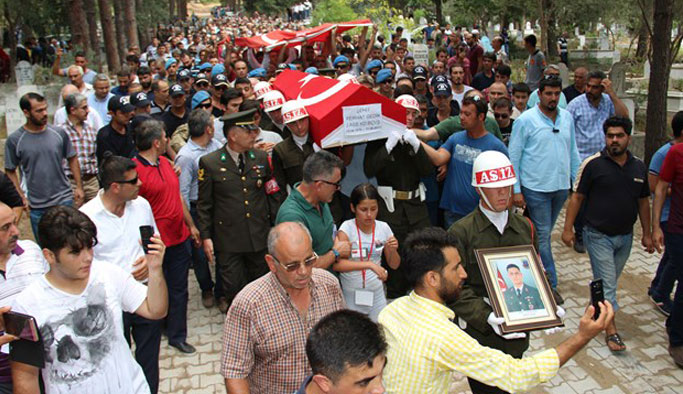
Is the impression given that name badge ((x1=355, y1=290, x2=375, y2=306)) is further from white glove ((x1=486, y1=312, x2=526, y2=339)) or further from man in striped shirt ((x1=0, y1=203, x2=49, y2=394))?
man in striped shirt ((x1=0, y1=203, x2=49, y2=394))

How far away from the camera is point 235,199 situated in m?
5.12

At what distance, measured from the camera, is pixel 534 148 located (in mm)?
5875

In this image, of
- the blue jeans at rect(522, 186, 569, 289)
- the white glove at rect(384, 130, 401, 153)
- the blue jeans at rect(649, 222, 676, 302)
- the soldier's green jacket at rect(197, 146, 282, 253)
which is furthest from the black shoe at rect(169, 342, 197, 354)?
the blue jeans at rect(649, 222, 676, 302)

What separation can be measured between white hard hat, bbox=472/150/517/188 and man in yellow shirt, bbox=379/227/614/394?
1.07 m

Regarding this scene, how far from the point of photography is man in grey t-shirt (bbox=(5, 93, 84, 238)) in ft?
18.6

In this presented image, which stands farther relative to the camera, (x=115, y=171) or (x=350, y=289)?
(x=350, y=289)

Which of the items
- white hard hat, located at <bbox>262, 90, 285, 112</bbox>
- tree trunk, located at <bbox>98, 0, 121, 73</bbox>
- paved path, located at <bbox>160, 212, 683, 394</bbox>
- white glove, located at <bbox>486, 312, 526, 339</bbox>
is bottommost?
paved path, located at <bbox>160, 212, 683, 394</bbox>

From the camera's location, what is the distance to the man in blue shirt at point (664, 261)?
207 inches

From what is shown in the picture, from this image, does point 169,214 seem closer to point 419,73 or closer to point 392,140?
point 392,140

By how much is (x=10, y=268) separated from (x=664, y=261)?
5.61 metres

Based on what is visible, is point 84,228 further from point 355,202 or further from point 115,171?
point 355,202

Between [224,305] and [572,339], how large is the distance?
416cm

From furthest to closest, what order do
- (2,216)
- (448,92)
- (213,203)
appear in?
1. (448,92)
2. (213,203)
3. (2,216)

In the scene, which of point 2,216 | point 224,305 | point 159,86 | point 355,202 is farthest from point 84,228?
point 159,86
